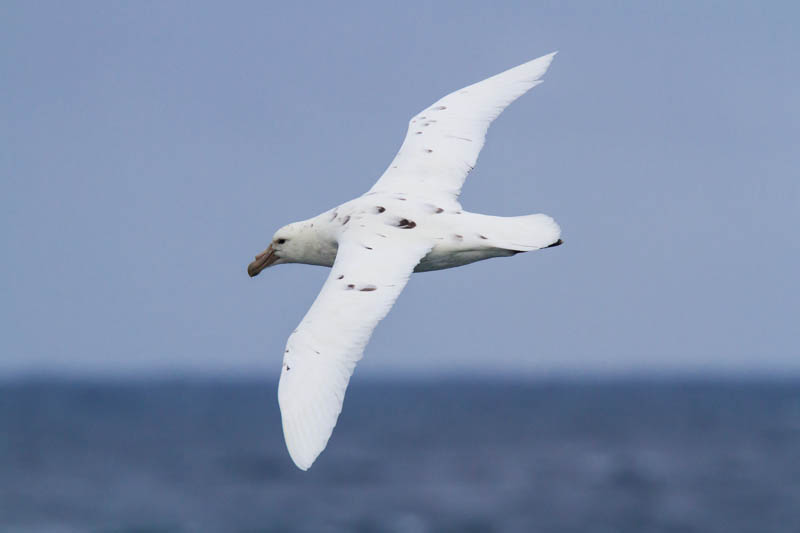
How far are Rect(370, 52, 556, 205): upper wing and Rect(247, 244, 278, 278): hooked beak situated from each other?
1646 mm

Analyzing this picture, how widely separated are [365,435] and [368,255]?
13874 cm

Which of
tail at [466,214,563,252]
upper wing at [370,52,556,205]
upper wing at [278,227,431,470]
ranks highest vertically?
upper wing at [370,52,556,205]

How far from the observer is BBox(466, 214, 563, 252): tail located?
48.9 feet

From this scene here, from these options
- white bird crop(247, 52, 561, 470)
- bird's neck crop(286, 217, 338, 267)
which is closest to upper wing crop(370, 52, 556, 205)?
white bird crop(247, 52, 561, 470)

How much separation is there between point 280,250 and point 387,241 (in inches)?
101

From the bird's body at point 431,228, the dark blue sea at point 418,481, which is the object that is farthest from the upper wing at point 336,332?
→ the dark blue sea at point 418,481

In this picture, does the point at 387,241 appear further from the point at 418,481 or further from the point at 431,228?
the point at 418,481

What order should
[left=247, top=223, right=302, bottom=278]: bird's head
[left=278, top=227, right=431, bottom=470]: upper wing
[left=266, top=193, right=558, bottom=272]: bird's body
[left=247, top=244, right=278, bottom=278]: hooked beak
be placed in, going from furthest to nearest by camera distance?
1. [left=247, top=244, right=278, bottom=278]: hooked beak
2. [left=247, top=223, right=302, bottom=278]: bird's head
3. [left=266, top=193, right=558, bottom=272]: bird's body
4. [left=278, top=227, right=431, bottom=470]: upper wing

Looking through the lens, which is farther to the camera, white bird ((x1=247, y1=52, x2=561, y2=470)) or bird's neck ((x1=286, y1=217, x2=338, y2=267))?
bird's neck ((x1=286, y1=217, x2=338, y2=267))

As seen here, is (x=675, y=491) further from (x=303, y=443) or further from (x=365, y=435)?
(x=303, y=443)

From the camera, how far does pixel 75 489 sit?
10338 cm

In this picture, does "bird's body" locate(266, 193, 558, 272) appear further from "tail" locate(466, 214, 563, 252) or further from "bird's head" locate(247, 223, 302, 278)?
"bird's head" locate(247, 223, 302, 278)

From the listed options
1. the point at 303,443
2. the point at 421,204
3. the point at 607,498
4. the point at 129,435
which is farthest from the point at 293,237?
the point at 129,435

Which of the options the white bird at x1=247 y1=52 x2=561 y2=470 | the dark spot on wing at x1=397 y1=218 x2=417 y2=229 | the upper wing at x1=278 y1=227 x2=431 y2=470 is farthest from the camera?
the dark spot on wing at x1=397 y1=218 x2=417 y2=229
